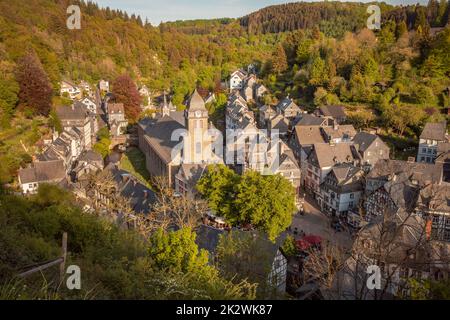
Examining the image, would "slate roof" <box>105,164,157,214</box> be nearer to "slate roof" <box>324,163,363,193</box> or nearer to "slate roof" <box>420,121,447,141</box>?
"slate roof" <box>324,163,363,193</box>

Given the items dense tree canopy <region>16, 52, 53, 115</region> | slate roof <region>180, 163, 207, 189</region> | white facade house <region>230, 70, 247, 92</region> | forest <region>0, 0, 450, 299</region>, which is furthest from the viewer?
white facade house <region>230, 70, 247, 92</region>

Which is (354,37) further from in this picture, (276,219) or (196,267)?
(196,267)

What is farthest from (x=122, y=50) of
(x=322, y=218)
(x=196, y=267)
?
(x=196, y=267)

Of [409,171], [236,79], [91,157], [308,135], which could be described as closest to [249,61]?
[236,79]

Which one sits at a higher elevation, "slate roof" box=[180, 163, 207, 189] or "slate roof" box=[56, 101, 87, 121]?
"slate roof" box=[56, 101, 87, 121]

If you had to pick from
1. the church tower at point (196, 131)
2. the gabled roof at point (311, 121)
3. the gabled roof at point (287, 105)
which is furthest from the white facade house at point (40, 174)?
the gabled roof at point (287, 105)

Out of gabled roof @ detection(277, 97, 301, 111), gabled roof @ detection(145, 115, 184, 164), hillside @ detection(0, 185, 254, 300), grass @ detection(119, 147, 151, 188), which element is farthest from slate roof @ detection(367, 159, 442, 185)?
gabled roof @ detection(277, 97, 301, 111)

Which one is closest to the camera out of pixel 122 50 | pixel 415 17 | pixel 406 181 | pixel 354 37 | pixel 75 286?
pixel 75 286
